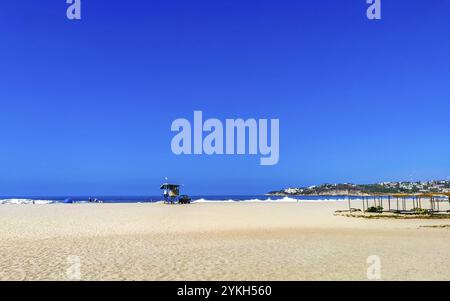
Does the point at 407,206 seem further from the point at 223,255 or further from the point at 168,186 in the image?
the point at 223,255

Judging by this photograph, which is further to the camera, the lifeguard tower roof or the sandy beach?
the lifeguard tower roof

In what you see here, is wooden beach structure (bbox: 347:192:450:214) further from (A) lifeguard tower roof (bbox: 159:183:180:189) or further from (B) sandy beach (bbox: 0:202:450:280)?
(A) lifeguard tower roof (bbox: 159:183:180:189)

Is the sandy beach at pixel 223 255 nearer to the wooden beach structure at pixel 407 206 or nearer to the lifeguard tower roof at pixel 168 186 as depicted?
the wooden beach structure at pixel 407 206

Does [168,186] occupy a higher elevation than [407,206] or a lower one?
higher

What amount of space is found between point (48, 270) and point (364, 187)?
194 metres

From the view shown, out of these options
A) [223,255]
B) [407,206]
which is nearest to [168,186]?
[407,206]

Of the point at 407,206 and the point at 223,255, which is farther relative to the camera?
the point at 407,206

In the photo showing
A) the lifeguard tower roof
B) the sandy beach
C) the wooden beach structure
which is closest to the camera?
the sandy beach

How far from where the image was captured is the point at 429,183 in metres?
179

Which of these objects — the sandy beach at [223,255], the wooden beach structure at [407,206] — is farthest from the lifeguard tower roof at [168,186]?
the sandy beach at [223,255]

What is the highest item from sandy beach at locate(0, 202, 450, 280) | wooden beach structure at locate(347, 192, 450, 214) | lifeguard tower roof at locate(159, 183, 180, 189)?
lifeguard tower roof at locate(159, 183, 180, 189)

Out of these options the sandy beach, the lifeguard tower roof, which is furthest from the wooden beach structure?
the lifeguard tower roof

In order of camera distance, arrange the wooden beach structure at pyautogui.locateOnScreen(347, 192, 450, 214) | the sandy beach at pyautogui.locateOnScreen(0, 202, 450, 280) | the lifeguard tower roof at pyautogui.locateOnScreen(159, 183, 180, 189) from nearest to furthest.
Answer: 1. the sandy beach at pyautogui.locateOnScreen(0, 202, 450, 280)
2. the wooden beach structure at pyautogui.locateOnScreen(347, 192, 450, 214)
3. the lifeguard tower roof at pyautogui.locateOnScreen(159, 183, 180, 189)
